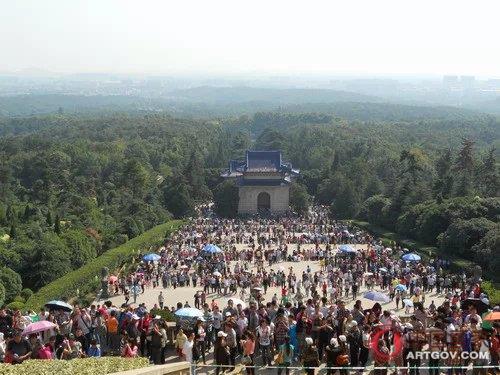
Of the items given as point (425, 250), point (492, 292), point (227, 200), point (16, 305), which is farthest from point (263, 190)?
point (492, 292)

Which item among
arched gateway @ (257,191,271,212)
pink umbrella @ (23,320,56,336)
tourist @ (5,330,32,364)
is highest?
tourist @ (5,330,32,364)

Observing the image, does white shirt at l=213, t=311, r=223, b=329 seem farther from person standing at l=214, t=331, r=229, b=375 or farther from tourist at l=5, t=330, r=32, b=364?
tourist at l=5, t=330, r=32, b=364

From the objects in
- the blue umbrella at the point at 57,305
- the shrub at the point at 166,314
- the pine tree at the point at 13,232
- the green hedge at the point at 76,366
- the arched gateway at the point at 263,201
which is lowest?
the arched gateway at the point at 263,201

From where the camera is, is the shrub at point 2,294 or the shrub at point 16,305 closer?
the shrub at point 16,305

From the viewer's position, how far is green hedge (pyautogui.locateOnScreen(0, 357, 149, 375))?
11445mm

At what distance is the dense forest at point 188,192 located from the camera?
117 feet

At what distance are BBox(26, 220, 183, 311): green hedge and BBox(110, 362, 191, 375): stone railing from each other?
639 inches

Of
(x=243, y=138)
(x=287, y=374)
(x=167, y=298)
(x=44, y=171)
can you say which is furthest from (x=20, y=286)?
(x=243, y=138)

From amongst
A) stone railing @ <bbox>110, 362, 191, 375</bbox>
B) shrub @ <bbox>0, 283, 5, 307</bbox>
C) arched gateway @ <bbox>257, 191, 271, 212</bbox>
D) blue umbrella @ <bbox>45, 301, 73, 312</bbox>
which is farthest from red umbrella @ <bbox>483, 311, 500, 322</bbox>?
arched gateway @ <bbox>257, 191, 271, 212</bbox>

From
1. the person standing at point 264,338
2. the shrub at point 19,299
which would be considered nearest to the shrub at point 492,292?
the person standing at point 264,338

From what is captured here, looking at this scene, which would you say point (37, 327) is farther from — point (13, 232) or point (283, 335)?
point (13, 232)

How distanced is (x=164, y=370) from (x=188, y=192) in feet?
151

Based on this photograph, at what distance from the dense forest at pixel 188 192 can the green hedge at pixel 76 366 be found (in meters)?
19.9

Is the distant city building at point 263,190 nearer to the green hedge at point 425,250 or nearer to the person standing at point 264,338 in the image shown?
the green hedge at point 425,250
